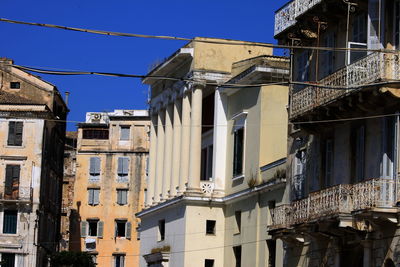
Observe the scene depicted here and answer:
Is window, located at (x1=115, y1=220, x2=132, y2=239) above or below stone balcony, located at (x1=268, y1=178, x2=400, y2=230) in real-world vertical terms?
above

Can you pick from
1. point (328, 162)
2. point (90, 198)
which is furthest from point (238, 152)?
point (90, 198)

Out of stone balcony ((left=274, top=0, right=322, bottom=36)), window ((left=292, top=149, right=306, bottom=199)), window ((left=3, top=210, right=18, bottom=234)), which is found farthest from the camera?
window ((left=3, top=210, right=18, bottom=234))

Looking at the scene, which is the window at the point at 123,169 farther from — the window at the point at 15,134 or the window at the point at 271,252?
the window at the point at 271,252

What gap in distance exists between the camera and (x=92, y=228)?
94.8 metres

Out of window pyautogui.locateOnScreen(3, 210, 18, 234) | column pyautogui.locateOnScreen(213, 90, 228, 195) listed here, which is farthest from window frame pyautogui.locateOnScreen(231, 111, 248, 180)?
window pyautogui.locateOnScreen(3, 210, 18, 234)

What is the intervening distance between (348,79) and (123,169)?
6560 cm

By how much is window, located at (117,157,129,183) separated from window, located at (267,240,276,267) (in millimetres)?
52011

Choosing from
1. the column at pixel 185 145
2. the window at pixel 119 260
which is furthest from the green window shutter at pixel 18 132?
the column at pixel 185 145

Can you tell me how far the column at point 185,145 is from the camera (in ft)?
175

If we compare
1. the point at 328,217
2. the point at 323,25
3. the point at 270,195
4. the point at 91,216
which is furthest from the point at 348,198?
the point at 91,216

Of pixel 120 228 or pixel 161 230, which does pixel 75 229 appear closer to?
pixel 120 228

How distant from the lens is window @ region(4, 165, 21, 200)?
261 ft

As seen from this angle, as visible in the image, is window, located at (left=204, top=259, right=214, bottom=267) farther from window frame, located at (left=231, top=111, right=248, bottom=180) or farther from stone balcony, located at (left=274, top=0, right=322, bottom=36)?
stone balcony, located at (left=274, top=0, right=322, bottom=36)

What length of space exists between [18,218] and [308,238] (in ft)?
150
